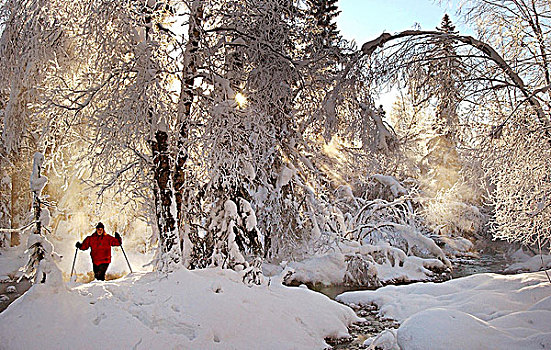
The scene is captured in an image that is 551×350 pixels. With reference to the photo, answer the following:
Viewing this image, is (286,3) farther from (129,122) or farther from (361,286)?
(361,286)

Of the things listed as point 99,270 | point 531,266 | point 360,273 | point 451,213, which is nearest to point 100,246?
point 99,270

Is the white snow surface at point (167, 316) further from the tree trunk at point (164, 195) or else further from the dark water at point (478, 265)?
the dark water at point (478, 265)

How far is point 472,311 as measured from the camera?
27.3ft

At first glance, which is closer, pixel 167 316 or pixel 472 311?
pixel 167 316

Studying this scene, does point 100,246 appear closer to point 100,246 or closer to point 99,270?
point 100,246

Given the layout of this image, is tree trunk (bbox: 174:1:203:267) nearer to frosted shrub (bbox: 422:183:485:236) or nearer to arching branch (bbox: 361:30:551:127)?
arching branch (bbox: 361:30:551:127)

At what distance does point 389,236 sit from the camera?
17.4 m

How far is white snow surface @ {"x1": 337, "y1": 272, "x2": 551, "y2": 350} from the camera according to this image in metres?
5.45

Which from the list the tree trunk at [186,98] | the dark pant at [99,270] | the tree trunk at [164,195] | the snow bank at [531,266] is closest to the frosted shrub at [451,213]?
the snow bank at [531,266]

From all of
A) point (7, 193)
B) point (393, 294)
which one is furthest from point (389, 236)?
point (7, 193)

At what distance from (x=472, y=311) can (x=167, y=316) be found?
582 cm

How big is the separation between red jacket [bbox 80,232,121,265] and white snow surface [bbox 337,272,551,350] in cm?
607

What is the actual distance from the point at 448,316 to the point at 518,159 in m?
3.77

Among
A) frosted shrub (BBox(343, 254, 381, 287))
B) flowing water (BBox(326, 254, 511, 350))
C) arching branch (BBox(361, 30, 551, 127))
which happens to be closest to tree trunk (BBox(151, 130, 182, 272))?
flowing water (BBox(326, 254, 511, 350))
